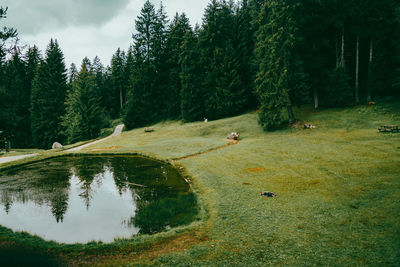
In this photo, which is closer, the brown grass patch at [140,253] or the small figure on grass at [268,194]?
the brown grass patch at [140,253]

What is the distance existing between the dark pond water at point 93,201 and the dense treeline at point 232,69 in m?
4.58

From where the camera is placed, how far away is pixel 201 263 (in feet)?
20.1

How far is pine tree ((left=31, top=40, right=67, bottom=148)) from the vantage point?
48719 millimetres

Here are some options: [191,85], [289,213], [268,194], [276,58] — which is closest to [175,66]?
[191,85]

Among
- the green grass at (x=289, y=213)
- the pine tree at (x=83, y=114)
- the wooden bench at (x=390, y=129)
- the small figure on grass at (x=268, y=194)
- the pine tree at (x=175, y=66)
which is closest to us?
the green grass at (x=289, y=213)

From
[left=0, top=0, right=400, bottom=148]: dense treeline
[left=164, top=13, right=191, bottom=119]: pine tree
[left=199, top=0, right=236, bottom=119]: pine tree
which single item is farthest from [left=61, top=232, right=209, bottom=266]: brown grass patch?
[left=164, top=13, right=191, bottom=119]: pine tree

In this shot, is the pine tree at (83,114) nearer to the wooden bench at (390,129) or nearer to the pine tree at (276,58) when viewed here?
the pine tree at (276,58)

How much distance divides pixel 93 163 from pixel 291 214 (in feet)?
59.4

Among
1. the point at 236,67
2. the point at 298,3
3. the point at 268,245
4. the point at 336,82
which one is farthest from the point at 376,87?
the point at 268,245

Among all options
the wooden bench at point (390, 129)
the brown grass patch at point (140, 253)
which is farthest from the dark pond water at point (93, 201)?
the wooden bench at point (390, 129)

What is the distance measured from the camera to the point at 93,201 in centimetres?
1220

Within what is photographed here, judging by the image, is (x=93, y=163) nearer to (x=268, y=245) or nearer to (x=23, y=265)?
(x=23, y=265)

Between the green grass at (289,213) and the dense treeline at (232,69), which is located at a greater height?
the dense treeline at (232,69)

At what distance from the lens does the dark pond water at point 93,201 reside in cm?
912
